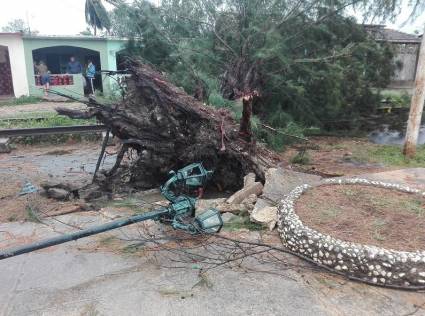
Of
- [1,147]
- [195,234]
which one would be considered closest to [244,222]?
[195,234]

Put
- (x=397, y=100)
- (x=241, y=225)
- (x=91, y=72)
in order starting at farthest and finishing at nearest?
(x=397, y=100) → (x=91, y=72) → (x=241, y=225)

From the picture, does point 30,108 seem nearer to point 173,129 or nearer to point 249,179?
point 173,129

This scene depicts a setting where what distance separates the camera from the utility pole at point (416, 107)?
8.34 metres

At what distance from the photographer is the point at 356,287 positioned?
3307mm

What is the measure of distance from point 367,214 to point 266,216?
43.0 inches

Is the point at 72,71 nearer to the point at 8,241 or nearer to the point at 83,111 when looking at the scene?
the point at 83,111

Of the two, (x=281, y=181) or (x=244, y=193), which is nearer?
(x=244, y=193)

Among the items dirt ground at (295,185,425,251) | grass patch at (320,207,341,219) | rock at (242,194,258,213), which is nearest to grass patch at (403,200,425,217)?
dirt ground at (295,185,425,251)

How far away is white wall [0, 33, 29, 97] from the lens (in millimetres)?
19547

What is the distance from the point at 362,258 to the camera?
3.35 metres

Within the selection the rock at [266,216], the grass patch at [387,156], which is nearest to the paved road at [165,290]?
the rock at [266,216]

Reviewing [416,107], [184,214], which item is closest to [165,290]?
[184,214]

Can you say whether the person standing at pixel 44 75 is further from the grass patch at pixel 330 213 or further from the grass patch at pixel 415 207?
the grass patch at pixel 415 207

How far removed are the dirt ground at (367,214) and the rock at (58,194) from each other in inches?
143
